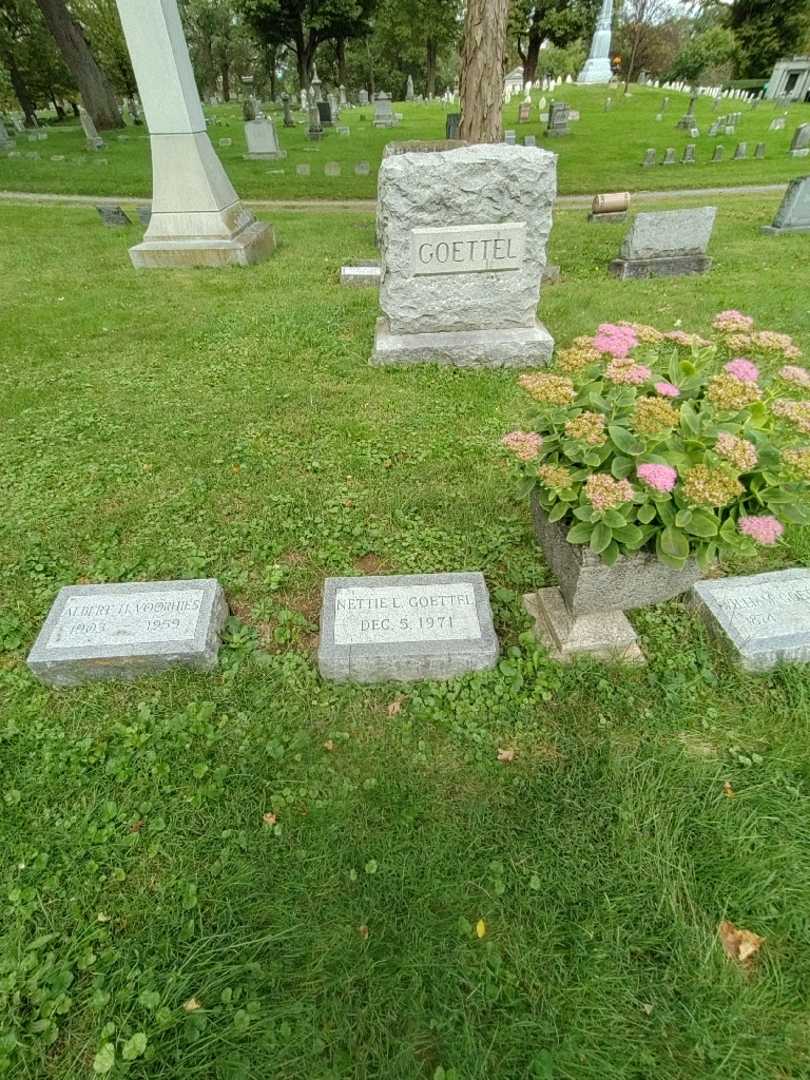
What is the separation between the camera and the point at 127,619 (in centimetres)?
276

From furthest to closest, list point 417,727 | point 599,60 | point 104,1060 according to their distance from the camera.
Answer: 1. point 599,60
2. point 417,727
3. point 104,1060

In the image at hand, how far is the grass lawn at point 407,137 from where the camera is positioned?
46.7 feet

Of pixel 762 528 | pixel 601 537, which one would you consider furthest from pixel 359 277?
pixel 762 528

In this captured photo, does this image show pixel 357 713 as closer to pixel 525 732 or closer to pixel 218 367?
pixel 525 732

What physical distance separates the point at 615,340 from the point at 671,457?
777 millimetres

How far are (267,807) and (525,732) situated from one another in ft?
3.76

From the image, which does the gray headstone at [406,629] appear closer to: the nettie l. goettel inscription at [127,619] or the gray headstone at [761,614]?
the nettie l. goettel inscription at [127,619]

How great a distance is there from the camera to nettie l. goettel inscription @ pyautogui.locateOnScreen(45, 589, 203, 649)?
2678 millimetres

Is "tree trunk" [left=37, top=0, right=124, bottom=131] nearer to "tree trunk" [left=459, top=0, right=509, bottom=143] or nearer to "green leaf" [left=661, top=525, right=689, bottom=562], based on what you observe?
"tree trunk" [left=459, top=0, right=509, bottom=143]

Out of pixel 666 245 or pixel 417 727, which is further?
pixel 666 245

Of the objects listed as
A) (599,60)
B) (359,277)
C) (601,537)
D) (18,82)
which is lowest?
(359,277)

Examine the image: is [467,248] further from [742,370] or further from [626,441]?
[626,441]

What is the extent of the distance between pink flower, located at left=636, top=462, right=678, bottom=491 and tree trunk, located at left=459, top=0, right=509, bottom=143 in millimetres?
8074

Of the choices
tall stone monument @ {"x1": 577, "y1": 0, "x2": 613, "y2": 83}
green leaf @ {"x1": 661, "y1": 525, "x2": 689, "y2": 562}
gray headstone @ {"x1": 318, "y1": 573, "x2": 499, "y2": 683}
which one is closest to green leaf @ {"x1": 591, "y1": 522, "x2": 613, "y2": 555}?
green leaf @ {"x1": 661, "y1": 525, "x2": 689, "y2": 562}
